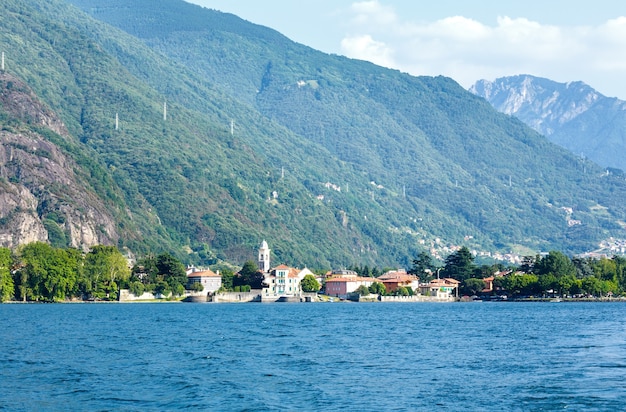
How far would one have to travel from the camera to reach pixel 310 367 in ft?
226

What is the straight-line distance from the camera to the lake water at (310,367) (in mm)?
55344

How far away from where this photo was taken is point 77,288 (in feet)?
586

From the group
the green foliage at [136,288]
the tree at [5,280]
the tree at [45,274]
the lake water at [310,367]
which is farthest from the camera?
the green foliage at [136,288]

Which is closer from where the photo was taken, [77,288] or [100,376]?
[100,376]

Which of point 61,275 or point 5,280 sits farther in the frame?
point 61,275

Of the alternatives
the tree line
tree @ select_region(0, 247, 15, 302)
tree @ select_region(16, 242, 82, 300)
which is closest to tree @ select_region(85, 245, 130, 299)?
the tree line

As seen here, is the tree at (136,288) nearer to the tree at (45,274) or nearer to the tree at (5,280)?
the tree at (45,274)

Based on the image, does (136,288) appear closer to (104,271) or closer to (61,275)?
(104,271)

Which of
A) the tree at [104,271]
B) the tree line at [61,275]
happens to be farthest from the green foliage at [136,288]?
the tree at [104,271]

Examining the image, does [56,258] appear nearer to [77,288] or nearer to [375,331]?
[77,288]

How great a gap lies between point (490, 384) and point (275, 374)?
12.5 metres

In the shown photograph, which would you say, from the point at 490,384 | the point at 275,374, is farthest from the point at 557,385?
the point at 275,374

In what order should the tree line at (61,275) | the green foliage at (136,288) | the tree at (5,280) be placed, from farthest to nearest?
the green foliage at (136,288), the tree line at (61,275), the tree at (5,280)

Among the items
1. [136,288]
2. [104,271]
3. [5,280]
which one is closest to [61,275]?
[5,280]
